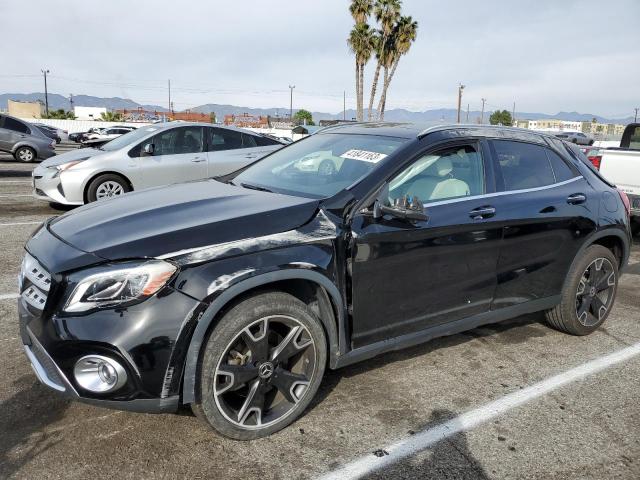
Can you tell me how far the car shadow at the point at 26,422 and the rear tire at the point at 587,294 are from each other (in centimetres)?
358

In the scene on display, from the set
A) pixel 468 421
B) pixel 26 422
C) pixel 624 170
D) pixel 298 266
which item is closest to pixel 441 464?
pixel 468 421

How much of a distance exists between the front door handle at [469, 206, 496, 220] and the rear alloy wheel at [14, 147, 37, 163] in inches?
680

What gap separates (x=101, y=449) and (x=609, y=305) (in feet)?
13.1

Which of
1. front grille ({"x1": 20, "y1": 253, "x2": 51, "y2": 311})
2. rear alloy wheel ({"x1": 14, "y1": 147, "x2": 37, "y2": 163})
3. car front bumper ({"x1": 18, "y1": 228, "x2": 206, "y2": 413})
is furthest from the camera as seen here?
rear alloy wheel ({"x1": 14, "y1": 147, "x2": 37, "y2": 163})

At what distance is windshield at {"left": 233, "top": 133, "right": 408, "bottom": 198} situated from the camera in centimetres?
325

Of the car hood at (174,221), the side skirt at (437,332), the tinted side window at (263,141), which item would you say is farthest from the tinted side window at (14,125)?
the side skirt at (437,332)

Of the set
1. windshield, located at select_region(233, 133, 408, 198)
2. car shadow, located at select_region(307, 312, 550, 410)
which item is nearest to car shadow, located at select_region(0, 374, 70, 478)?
car shadow, located at select_region(307, 312, 550, 410)

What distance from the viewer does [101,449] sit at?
2607 mm

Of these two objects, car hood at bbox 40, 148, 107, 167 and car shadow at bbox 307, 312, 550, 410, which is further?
car hood at bbox 40, 148, 107, 167

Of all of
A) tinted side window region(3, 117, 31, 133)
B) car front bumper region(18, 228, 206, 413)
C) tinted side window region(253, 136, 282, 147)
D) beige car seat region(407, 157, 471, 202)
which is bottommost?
car front bumper region(18, 228, 206, 413)

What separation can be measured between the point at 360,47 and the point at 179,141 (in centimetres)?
2854

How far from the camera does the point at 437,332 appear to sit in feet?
11.1

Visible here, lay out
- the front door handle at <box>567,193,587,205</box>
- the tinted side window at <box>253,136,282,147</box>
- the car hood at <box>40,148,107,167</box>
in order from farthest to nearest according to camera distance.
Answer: the tinted side window at <box>253,136,282,147</box>, the car hood at <box>40,148,107,167</box>, the front door handle at <box>567,193,587,205</box>

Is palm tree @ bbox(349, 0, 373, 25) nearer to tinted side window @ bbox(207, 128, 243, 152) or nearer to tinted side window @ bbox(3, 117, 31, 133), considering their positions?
tinted side window @ bbox(3, 117, 31, 133)
